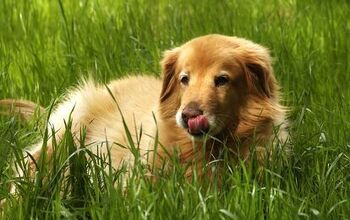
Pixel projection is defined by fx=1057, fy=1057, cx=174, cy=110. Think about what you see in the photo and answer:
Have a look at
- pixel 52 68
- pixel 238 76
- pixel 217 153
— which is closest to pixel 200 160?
pixel 217 153

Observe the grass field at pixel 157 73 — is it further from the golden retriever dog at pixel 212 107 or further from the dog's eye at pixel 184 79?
the dog's eye at pixel 184 79

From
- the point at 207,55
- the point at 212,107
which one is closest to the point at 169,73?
the point at 207,55

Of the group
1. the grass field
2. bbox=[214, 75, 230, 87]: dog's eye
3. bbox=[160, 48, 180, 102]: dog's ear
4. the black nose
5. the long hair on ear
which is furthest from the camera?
bbox=[160, 48, 180, 102]: dog's ear

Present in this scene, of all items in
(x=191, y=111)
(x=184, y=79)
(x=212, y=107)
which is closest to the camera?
(x=191, y=111)

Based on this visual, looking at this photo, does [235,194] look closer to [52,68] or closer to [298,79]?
[298,79]

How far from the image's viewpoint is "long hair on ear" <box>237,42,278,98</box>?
5570 millimetres

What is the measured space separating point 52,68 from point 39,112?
78cm

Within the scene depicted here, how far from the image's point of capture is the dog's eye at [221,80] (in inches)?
212

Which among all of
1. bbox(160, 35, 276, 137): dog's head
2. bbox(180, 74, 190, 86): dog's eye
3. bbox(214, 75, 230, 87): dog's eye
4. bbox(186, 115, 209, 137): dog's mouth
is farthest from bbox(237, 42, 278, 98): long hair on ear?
bbox(186, 115, 209, 137): dog's mouth

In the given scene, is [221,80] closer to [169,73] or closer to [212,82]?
[212,82]

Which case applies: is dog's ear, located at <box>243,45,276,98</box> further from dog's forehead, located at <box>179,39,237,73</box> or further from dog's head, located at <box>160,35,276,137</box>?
dog's forehead, located at <box>179,39,237,73</box>

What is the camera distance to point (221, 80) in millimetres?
5402

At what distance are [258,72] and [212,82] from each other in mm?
409

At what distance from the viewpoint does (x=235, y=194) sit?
466 cm
